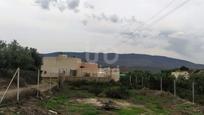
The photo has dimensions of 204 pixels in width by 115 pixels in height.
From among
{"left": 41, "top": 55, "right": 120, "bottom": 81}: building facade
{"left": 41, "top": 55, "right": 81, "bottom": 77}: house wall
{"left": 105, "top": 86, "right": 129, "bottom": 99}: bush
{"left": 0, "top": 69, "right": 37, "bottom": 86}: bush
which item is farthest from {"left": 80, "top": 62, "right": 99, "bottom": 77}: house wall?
{"left": 105, "top": 86, "right": 129, "bottom": 99}: bush

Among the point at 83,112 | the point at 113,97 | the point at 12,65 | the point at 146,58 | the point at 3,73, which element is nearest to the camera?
the point at 83,112

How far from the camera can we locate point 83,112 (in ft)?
66.6

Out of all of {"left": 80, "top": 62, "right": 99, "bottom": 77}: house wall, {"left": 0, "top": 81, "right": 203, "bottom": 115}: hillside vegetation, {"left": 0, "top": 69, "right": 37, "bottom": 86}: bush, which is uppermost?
{"left": 80, "top": 62, "right": 99, "bottom": 77}: house wall

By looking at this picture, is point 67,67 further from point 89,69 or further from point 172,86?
point 172,86

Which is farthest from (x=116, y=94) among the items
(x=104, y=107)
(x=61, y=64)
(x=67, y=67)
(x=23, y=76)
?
(x=61, y=64)

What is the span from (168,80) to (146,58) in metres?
117

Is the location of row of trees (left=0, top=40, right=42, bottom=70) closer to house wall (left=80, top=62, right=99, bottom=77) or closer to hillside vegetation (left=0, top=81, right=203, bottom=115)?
hillside vegetation (left=0, top=81, right=203, bottom=115)

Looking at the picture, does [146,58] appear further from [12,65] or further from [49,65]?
[12,65]

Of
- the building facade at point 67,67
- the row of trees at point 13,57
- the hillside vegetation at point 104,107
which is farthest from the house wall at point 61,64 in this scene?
the hillside vegetation at point 104,107

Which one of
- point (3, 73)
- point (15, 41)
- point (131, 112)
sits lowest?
point (131, 112)

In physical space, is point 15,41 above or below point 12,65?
above

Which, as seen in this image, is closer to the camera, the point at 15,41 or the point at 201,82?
the point at 201,82

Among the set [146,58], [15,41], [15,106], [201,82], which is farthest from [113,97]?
[146,58]

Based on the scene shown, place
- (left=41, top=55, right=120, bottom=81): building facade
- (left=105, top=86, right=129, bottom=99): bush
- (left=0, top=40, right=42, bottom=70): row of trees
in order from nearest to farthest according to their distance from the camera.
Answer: (left=105, top=86, right=129, bottom=99): bush → (left=0, top=40, right=42, bottom=70): row of trees → (left=41, top=55, right=120, bottom=81): building facade
